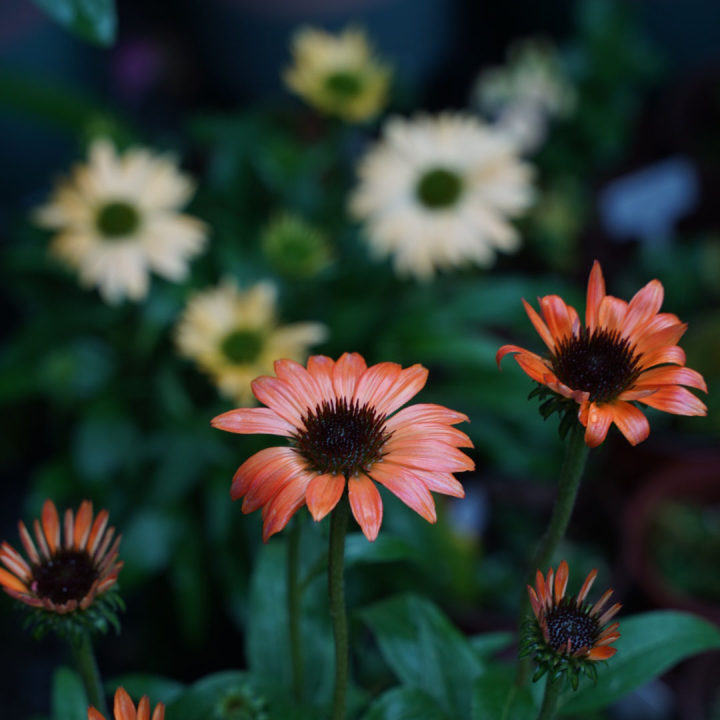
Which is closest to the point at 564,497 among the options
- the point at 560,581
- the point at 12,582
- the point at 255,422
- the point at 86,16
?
the point at 560,581

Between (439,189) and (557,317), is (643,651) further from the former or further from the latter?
(439,189)

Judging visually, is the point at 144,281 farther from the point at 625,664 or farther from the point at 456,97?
the point at 456,97

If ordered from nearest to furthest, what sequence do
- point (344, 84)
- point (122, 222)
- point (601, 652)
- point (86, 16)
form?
point (601, 652)
point (86, 16)
point (122, 222)
point (344, 84)

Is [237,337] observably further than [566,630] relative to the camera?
Yes

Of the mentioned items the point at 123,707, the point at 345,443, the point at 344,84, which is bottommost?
the point at 123,707

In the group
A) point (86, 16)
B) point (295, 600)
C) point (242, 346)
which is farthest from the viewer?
point (242, 346)

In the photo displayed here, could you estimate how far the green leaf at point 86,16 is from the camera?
611 mm

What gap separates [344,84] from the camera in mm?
1140

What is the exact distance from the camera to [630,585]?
994 mm

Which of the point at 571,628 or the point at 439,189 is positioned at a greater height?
the point at 439,189

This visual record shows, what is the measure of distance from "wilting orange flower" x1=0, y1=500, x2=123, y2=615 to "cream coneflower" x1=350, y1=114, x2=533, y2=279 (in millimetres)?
625

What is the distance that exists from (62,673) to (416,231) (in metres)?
0.65

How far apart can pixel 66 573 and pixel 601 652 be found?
250 mm

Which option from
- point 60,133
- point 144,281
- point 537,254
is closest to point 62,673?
point 144,281
